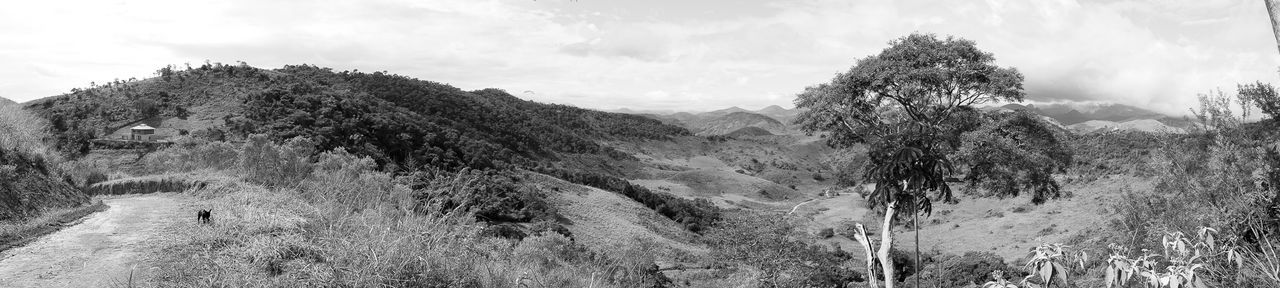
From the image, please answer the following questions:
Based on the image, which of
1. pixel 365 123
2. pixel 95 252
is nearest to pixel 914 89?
pixel 95 252

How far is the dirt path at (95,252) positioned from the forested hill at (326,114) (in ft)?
58.1

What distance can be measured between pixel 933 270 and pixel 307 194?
20008 millimetres

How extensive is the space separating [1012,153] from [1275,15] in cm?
1387

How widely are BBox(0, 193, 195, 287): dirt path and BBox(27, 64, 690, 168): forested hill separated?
17.7m

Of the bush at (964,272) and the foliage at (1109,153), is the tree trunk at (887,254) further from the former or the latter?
the foliage at (1109,153)

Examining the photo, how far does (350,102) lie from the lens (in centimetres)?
5688

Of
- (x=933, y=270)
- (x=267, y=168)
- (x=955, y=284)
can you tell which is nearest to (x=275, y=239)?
(x=267, y=168)

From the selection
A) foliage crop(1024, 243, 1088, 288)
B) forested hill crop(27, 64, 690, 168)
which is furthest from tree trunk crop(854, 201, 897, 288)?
forested hill crop(27, 64, 690, 168)

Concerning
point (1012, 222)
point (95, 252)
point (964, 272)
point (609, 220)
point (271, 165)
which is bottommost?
point (609, 220)

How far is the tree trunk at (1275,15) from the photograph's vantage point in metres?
3.96

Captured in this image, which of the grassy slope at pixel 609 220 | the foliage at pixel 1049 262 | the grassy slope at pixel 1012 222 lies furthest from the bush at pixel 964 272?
the foliage at pixel 1049 262

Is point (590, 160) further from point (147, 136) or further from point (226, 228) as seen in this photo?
point (226, 228)

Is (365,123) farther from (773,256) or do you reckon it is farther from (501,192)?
(773,256)

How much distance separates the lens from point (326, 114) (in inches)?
1914
